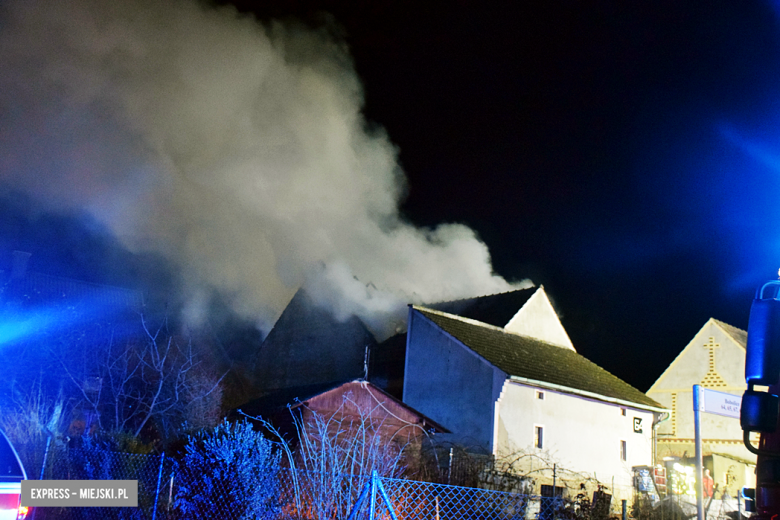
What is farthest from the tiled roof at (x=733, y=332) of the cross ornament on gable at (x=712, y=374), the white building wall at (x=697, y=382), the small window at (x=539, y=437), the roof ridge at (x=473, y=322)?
the small window at (x=539, y=437)

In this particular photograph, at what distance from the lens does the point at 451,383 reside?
17.9m

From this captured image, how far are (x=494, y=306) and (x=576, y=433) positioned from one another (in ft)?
20.4

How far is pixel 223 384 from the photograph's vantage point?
2423 cm

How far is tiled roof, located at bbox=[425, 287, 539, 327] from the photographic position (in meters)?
21.6

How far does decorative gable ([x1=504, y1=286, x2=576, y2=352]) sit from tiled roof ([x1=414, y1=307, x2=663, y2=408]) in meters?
0.33

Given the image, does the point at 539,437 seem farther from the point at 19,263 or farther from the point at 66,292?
the point at 19,263

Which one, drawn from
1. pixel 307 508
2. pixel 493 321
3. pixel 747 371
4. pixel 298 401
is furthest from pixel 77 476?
pixel 493 321

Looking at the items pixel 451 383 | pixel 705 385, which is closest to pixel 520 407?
pixel 451 383

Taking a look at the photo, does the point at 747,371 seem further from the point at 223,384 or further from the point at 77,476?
the point at 223,384

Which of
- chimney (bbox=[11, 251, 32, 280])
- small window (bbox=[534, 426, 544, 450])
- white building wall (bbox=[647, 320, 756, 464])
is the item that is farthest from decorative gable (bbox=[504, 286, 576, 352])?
chimney (bbox=[11, 251, 32, 280])

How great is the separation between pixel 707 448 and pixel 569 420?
902cm

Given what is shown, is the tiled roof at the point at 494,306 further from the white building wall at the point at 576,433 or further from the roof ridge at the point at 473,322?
the white building wall at the point at 576,433

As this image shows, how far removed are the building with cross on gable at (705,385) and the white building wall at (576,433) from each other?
3906mm

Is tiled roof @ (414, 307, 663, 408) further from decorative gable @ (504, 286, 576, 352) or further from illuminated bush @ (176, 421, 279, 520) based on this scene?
illuminated bush @ (176, 421, 279, 520)
